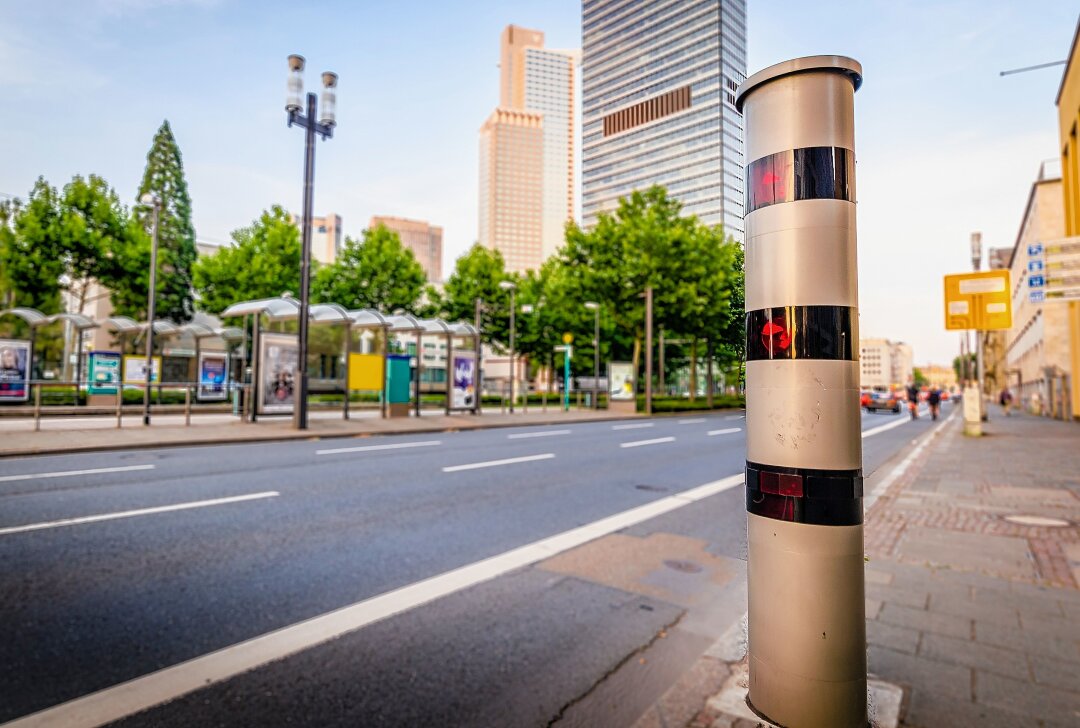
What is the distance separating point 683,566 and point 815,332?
402cm

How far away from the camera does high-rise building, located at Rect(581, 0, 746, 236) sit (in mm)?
1807

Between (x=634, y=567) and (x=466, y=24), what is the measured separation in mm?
3829

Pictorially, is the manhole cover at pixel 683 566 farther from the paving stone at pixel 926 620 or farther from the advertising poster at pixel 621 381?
the advertising poster at pixel 621 381

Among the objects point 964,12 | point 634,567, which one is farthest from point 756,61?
point 634,567

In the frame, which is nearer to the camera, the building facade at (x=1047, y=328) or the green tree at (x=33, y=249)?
the green tree at (x=33, y=249)

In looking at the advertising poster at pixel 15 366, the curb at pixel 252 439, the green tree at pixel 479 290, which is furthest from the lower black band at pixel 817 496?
the green tree at pixel 479 290

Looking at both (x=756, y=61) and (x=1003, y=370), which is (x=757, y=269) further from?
(x=1003, y=370)

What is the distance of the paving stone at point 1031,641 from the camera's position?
9.30ft

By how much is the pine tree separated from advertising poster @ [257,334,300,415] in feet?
105

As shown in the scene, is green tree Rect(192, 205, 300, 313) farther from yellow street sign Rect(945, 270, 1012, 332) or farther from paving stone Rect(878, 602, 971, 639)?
paving stone Rect(878, 602, 971, 639)

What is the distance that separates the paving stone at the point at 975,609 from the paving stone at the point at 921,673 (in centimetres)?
82

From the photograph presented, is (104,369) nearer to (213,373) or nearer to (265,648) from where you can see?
(213,373)

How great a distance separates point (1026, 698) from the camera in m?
2.41

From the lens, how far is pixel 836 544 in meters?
1.16
